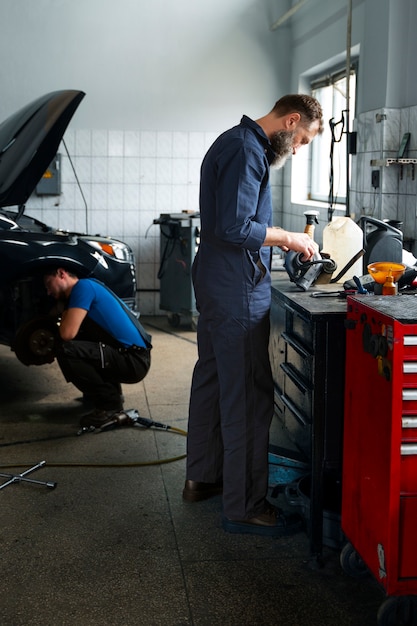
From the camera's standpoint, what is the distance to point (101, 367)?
416 cm

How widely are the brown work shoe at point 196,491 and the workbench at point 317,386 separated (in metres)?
0.45

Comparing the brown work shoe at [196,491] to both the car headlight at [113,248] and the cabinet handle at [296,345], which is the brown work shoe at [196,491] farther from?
the car headlight at [113,248]

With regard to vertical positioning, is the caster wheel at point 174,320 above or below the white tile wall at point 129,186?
below

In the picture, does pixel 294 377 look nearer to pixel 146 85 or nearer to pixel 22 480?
pixel 22 480

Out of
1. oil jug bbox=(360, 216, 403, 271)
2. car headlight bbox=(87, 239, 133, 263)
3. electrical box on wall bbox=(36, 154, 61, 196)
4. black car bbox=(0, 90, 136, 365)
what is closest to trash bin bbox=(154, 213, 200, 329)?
electrical box on wall bbox=(36, 154, 61, 196)

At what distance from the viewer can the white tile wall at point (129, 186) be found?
727 cm

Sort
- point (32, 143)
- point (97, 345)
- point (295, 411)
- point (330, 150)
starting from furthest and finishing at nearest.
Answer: point (330, 150) → point (32, 143) → point (97, 345) → point (295, 411)

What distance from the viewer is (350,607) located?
2.38 metres

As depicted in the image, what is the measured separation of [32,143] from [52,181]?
96.8 inches

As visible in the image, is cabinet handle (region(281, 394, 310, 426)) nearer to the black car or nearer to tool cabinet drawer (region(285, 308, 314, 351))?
tool cabinet drawer (region(285, 308, 314, 351))

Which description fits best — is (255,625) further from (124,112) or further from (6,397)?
(124,112)

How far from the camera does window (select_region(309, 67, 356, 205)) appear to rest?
6.32 meters

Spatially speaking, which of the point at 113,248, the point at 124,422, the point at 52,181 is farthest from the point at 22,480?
the point at 52,181

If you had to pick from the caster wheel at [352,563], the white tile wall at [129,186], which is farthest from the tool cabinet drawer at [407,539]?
the white tile wall at [129,186]
